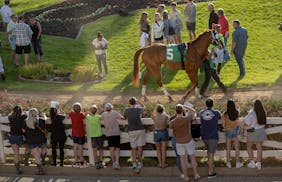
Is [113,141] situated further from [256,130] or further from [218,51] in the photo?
[218,51]

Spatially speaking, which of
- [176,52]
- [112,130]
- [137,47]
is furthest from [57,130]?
[137,47]

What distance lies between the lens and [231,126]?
12352 mm

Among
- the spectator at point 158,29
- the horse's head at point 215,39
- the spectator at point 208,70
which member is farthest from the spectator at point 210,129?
the spectator at point 158,29

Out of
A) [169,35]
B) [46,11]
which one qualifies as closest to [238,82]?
[169,35]

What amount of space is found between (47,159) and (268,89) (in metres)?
6.72

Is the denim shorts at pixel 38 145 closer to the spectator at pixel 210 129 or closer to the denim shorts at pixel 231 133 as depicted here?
the spectator at pixel 210 129

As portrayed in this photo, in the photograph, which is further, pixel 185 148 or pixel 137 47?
pixel 137 47

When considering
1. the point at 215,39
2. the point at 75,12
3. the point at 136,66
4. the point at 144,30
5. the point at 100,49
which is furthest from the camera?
the point at 75,12

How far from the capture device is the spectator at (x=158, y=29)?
61.8 feet

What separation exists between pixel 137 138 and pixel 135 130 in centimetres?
21

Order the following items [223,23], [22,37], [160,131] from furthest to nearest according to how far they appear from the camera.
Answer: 1. [22,37]
2. [223,23]
3. [160,131]

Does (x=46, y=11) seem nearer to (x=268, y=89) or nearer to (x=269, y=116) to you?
(x=268, y=89)

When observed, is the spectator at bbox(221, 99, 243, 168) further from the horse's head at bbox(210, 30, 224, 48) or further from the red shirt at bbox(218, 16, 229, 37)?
the red shirt at bbox(218, 16, 229, 37)

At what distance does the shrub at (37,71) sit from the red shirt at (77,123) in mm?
6524
